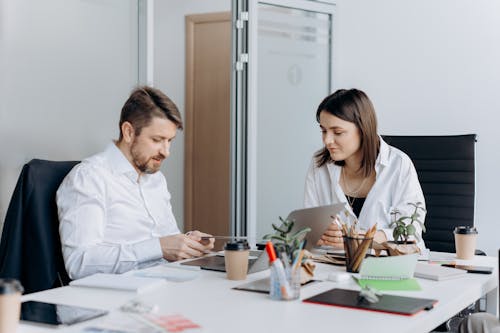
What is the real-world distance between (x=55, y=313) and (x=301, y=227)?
0.76 metres

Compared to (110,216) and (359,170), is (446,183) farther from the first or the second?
(110,216)

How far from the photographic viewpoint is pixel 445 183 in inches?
125

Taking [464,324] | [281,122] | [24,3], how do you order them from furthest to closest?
[281,122] < [24,3] < [464,324]

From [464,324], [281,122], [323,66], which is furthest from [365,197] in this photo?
[323,66]


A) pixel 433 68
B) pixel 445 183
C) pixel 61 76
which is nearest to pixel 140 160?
pixel 61 76

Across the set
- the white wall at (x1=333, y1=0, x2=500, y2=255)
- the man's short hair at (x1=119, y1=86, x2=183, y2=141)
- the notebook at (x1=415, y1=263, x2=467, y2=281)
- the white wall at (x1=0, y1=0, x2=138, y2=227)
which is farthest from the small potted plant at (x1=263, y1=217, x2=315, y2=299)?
the white wall at (x1=333, y1=0, x2=500, y2=255)

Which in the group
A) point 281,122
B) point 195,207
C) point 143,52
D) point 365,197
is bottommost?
point 195,207

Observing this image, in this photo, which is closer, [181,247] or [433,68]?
[181,247]

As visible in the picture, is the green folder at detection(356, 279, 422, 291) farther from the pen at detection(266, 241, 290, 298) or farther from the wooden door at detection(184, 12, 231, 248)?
the wooden door at detection(184, 12, 231, 248)

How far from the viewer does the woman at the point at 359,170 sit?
9.30 ft

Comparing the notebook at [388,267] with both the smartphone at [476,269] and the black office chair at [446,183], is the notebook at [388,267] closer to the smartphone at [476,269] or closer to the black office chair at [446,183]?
the smartphone at [476,269]

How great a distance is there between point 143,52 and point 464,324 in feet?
6.67

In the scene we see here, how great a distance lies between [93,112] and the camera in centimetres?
317

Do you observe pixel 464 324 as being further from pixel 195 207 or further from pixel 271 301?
pixel 195 207
